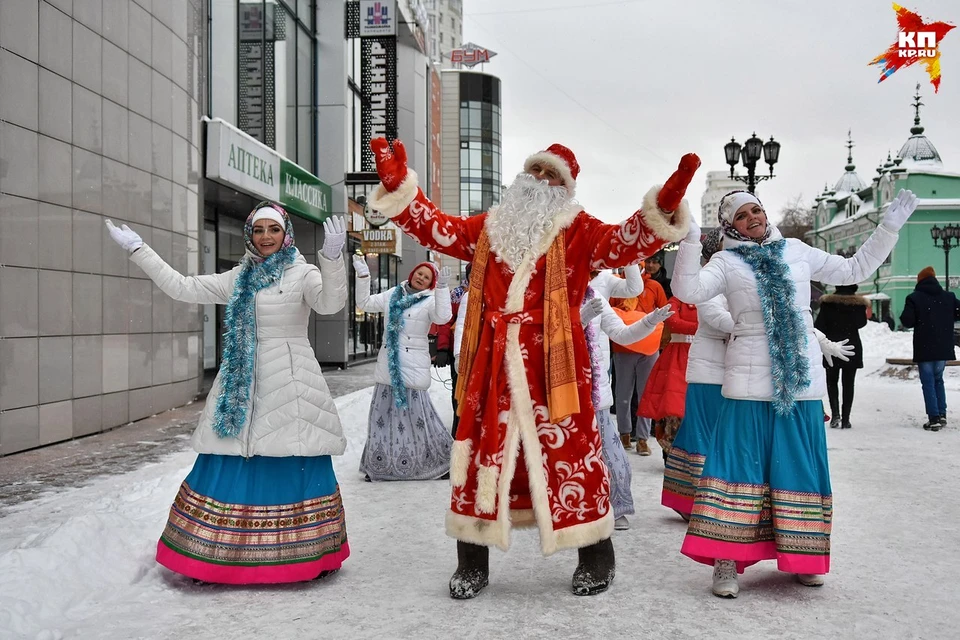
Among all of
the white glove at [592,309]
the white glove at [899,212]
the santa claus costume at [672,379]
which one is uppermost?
the white glove at [899,212]

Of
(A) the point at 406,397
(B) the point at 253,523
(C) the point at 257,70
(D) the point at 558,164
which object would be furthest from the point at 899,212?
(C) the point at 257,70

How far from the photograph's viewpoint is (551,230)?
4574 mm

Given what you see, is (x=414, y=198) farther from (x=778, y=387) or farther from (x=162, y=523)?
(x=162, y=523)

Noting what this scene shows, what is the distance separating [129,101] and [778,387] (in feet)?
29.0

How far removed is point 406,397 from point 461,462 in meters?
3.74

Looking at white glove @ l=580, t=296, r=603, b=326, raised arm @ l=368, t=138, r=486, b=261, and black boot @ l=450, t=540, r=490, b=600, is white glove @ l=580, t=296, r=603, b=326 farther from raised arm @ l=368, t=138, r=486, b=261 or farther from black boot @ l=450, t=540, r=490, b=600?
black boot @ l=450, t=540, r=490, b=600

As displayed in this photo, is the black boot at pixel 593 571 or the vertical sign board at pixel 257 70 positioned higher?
the vertical sign board at pixel 257 70

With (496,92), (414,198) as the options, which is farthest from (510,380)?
(496,92)

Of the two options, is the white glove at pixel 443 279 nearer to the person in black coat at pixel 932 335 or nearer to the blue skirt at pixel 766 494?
the blue skirt at pixel 766 494

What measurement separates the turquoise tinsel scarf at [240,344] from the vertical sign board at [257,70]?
12.9 m

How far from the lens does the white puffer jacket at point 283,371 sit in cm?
475

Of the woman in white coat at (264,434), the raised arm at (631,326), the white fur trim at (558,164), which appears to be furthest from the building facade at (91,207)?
the white fur trim at (558,164)

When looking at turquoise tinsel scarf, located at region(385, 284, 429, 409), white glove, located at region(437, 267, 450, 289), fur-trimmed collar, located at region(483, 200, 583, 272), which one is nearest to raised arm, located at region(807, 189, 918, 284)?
fur-trimmed collar, located at region(483, 200, 583, 272)

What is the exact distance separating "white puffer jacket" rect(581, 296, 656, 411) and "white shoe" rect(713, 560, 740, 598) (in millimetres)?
1424
